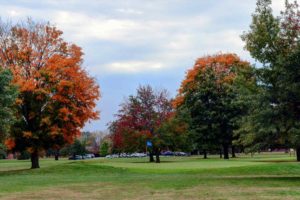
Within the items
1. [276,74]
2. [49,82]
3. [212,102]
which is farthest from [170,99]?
[276,74]

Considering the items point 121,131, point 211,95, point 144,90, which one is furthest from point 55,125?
point 211,95

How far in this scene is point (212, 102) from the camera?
64125mm

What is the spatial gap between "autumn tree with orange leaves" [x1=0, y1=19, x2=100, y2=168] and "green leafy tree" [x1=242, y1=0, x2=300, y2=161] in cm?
1842

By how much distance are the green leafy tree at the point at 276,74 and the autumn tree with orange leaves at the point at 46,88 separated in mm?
18417

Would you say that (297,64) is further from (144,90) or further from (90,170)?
(144,90)

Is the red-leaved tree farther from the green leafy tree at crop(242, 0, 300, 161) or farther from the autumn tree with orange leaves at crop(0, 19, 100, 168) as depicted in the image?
the green leafy tree at crop(242, 0, 300, 161)

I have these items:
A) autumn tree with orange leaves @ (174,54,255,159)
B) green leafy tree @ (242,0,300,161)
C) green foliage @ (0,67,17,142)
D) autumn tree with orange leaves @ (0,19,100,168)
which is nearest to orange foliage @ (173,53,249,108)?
autumn tree with orange leaves @ (174,54,255,159)

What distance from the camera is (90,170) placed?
118ft

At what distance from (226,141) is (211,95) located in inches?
240

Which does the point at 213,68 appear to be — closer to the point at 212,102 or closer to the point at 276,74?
the point at 212,102

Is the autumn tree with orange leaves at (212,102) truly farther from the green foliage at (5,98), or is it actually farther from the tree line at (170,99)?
the green foliage at (5,98)

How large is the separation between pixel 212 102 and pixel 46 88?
2967 cm

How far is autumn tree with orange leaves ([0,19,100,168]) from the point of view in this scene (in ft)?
128

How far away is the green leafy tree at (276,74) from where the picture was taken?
23.0 metres
